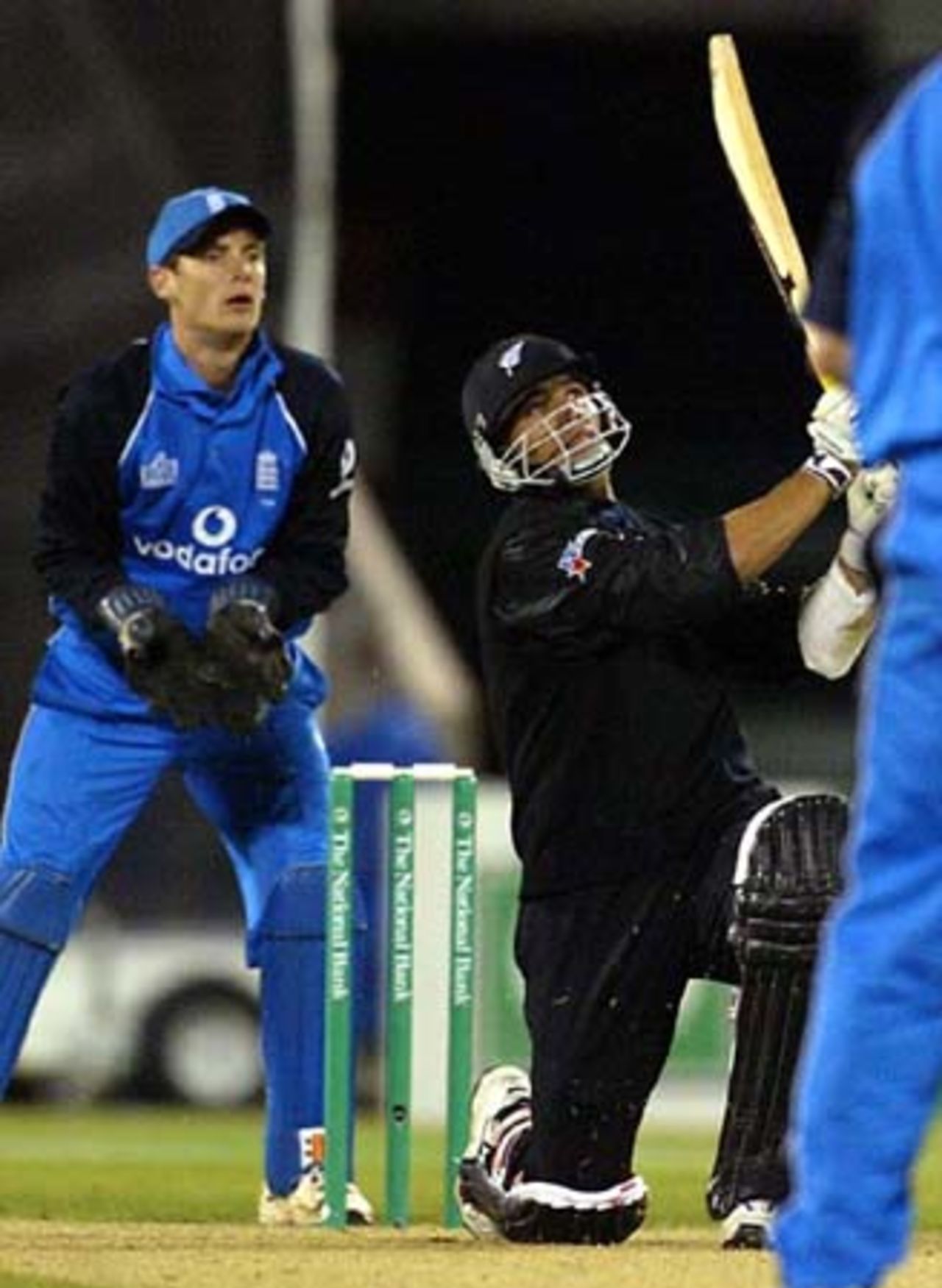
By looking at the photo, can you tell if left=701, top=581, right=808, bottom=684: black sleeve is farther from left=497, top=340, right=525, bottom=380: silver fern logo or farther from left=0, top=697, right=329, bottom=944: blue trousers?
left=0, top=697, right=329, bottom=944: blue trousers

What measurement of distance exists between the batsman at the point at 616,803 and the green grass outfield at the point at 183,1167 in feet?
2.99

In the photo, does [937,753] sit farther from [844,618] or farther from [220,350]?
[220,350]

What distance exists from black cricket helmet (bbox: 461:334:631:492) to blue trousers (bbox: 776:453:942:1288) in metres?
2.16

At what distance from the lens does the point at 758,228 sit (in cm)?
631

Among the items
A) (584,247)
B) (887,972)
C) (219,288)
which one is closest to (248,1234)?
(219,288)

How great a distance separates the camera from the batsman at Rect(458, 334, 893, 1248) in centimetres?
615

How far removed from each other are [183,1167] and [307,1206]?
2.59m

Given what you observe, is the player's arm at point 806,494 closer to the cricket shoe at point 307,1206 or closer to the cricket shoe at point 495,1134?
the cricket shoe at point 495,1134

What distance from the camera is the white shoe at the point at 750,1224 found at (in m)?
6.09

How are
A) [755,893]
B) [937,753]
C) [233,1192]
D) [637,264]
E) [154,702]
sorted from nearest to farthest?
[937,753]
[755,893]
[154,702]
[233,1192]
[637,264]

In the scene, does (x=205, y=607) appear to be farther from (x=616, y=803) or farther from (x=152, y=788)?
(x=616, y=803)

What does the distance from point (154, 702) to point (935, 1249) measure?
159cm

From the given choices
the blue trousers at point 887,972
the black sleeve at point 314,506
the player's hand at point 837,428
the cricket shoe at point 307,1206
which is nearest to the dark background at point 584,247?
the black sleeve at point 314,506

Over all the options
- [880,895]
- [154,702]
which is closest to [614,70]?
[154,702]
